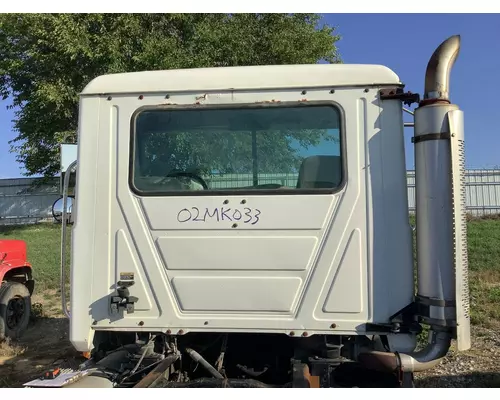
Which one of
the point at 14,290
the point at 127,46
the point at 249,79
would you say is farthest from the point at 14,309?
the point at 127,46

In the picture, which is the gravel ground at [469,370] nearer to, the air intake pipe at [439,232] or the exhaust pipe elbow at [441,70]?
the air intake pipe at [439,232]

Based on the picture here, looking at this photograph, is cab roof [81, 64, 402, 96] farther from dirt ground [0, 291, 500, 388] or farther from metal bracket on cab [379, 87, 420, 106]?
dirt ground [0, 291, 500, 388]

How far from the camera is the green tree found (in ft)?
37.6

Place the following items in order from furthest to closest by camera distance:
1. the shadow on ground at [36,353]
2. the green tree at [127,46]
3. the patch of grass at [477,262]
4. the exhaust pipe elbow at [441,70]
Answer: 1. the green tree at [127,46]
2. the patch of grass at [477,262]
3. the shadow on ground at [36,353]
4. the exhaust pipe elbow at [441,70]

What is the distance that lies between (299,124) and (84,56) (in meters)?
10.8

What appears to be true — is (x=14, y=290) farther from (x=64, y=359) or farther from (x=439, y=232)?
(x=439, y=232)

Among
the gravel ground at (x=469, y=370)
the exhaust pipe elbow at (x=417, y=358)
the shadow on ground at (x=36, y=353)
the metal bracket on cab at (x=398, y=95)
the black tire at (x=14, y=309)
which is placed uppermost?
the metal bracket on cab at (x=398, y=95)

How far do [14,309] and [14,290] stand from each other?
0.34 m

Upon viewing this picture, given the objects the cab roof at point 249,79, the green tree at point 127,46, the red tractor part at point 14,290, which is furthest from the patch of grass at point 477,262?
the green tree at point 127,46

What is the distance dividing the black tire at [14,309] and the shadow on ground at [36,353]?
5.6 inches

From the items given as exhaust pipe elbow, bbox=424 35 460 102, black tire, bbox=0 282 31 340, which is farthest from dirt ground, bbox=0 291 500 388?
exhaust pipe elbow, bbox=424 35 460 102

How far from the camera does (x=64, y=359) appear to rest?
5469 millimetres

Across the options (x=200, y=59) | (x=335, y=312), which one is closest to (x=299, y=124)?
(x=335, y=312)

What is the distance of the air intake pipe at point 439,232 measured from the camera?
8.37 ft
